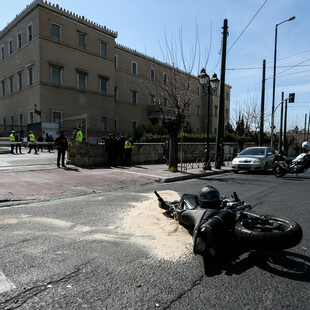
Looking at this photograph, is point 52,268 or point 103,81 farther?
point 103,81

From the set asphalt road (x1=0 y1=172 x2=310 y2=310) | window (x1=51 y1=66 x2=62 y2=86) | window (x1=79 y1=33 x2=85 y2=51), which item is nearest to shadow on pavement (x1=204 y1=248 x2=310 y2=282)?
asphalt road (x1=0 y1=172 x2=310 y2=310)

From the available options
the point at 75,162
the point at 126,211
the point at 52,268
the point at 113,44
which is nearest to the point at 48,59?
the point at 113,44

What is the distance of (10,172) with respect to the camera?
421 inches

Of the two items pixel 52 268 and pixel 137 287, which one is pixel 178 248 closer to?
pixel 137 287

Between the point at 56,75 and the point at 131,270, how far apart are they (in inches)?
1214

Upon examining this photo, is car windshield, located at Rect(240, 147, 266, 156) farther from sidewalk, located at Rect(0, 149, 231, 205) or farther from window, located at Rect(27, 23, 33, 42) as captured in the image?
window, located at Rect(27, 23, 33, 42)

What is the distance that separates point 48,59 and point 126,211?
92.7 feet

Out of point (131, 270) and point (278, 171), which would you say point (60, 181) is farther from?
point (278, 171)

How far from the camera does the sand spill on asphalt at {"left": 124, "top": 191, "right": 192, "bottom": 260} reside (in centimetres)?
345

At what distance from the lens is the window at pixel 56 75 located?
29.3 meters

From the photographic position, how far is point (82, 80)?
1280 inches

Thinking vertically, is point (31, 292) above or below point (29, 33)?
below

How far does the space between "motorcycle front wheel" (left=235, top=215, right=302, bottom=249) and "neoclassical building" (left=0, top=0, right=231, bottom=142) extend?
22259mm

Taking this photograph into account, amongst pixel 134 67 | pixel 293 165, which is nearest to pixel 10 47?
pixel 134 67
